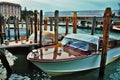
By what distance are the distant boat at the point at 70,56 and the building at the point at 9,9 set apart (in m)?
81.5

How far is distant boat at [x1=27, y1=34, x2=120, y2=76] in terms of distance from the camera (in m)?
11.4

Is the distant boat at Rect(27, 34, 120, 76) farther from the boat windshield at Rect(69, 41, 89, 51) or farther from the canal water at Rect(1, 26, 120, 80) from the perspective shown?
the canal water at Rect(1, 26, 120, 80)

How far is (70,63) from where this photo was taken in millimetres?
11641

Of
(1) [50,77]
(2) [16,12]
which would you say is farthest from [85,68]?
(2) [16,12]

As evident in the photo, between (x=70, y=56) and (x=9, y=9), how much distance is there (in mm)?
88012

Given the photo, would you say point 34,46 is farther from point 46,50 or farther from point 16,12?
point 16,12

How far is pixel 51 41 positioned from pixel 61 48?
16.1 ft

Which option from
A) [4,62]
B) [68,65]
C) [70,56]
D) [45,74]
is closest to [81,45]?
[70,56]

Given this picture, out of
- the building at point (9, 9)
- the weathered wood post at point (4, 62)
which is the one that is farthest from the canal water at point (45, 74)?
Answer: the building at point (9, 9)

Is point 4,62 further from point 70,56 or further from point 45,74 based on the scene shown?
point 70,56

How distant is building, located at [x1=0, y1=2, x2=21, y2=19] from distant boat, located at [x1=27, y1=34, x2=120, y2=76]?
267 feet

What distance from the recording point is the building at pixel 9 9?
93000 millimetres

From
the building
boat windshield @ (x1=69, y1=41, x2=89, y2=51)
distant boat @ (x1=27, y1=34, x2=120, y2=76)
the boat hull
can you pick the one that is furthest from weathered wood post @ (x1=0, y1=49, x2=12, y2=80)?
the building

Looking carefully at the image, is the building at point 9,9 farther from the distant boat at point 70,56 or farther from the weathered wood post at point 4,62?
the weathered wood post at point 4,62
